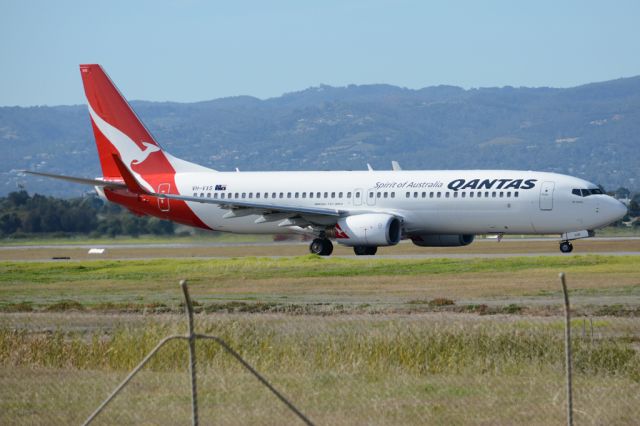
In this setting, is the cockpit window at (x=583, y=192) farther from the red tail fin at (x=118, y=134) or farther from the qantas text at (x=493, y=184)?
the red tail fin at (x=118, y=134)

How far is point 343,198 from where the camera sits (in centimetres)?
4866

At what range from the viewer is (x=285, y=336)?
2109 cm

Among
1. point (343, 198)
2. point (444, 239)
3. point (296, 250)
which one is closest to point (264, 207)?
point (343, 198)

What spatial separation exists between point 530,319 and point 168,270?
72.6 ft

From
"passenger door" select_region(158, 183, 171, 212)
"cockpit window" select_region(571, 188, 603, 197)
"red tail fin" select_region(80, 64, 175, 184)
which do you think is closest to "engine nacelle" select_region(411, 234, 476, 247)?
"cockpit window" select_region(571, 188, 603, 197)

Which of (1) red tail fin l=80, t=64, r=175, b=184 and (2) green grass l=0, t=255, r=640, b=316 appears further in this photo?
(1) red tail fin l=80, t=64, r=175, b=184

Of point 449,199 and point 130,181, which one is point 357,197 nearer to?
point 449,199

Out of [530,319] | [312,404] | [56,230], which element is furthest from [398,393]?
[56,230]

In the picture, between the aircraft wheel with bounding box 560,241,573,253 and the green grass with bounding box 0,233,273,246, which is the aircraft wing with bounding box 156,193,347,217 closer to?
the aircraft wheel with bounding box 560,241,573,253

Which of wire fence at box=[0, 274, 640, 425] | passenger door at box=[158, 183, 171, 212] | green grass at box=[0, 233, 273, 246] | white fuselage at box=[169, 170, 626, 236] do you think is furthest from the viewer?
green grass at box=[0, 233, 273, 246]

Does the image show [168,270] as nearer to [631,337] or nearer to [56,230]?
[631,337]

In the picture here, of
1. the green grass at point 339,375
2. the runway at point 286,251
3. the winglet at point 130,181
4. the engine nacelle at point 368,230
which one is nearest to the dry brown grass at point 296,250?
the runway at point 286,251

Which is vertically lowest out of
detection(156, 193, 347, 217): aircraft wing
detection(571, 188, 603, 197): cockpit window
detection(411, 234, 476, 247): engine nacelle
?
detection(411, 234, 476, 247): engine nacelle

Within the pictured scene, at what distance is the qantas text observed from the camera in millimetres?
45250
